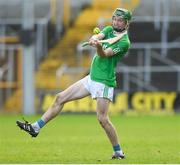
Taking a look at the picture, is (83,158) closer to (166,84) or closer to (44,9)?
(166,84)

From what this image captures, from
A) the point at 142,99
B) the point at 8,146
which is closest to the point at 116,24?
the point at 8,146

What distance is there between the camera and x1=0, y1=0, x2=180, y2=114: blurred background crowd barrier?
2855cm

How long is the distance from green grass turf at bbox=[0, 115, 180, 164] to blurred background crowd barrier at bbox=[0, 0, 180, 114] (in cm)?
370

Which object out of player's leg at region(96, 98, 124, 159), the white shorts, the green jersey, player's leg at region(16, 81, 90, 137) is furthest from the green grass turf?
the green jersey

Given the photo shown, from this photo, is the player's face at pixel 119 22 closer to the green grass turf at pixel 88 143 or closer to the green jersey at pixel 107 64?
the green jersey at pixel 107 64

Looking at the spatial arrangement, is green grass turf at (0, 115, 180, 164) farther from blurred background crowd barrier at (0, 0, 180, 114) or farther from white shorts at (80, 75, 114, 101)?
blurred background crowd barrier at (0, 0, 180, 114)

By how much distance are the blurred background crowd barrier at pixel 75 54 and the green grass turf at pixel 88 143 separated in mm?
3698

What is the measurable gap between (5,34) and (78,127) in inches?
391

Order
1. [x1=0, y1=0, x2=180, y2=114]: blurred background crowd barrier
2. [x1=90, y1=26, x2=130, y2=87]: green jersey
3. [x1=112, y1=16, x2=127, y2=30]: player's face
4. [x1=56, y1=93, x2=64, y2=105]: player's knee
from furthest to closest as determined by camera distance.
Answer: [x1=0, y1=0, x2=180, y2=114]: blurred background crowd barrier < [x1=56, y1=93, x2=64, y2=105]: player's knee < [x1=90, y1=26, x2=130, y2=87]: green jersey < [x1=112, y1=16, x2=127, y2=30]: player's face

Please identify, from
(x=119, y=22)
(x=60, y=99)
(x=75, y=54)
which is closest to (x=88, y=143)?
(x=60, y=99)

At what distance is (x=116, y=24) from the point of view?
39.6 ft

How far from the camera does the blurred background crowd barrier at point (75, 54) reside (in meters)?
28.5

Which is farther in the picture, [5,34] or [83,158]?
[5,34]

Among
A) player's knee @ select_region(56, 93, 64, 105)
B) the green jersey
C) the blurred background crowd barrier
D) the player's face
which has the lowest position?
the blurred background crowd barrier
